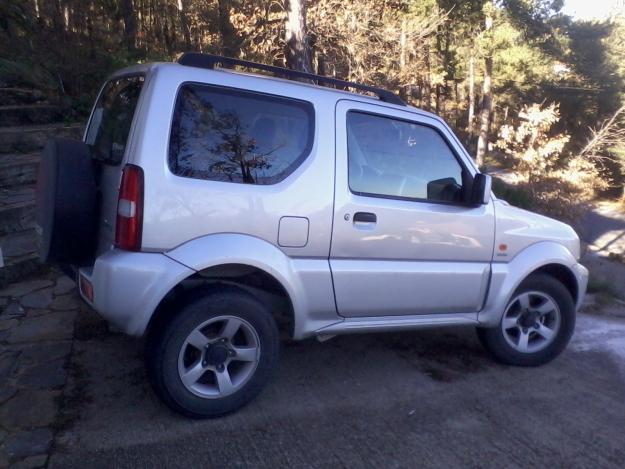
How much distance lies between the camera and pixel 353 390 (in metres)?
4.75

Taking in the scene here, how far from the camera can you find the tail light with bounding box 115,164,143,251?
3.71 metres

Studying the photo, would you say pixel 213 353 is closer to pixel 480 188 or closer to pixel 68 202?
pixel 68 202

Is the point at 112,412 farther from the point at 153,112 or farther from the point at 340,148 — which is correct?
the point at 340,148

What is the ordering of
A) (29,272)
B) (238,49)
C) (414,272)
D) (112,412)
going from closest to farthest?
(112,412) → (414,272) → (29,272) → (238,49)

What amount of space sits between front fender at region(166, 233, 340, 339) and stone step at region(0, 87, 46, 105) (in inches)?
310

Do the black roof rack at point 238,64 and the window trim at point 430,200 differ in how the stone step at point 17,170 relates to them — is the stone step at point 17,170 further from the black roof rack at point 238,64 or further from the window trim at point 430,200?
the window trim at point 430,200

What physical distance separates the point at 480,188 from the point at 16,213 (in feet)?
14.9

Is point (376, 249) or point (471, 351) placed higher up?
point (376, 249)

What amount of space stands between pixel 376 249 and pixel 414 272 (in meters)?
0.37

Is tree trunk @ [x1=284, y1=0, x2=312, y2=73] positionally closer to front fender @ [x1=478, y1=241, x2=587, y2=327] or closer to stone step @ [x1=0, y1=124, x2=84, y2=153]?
stone step @ [x1=0, y1=124, x2=84, y2=153]

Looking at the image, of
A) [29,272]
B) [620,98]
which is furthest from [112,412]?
[620,98]

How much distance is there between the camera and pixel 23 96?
10914mm

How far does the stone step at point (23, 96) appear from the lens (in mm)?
10500

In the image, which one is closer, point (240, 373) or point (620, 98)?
point (240, 373)
